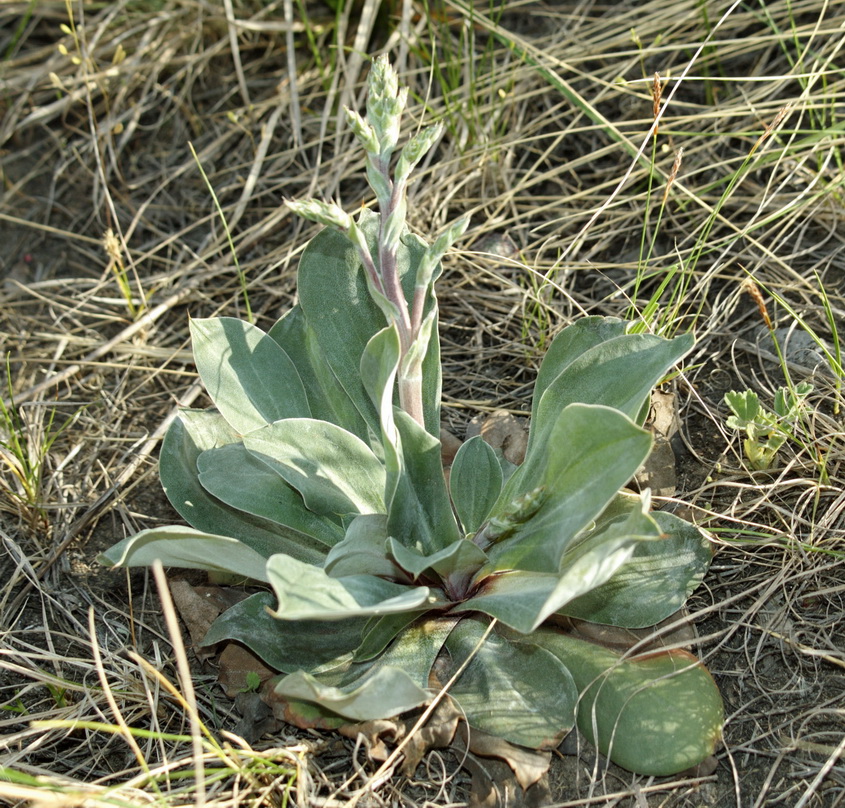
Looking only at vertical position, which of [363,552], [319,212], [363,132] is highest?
[363,132]

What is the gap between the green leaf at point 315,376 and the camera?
256 cm

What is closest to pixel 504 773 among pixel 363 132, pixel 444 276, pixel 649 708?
pixel 649 708

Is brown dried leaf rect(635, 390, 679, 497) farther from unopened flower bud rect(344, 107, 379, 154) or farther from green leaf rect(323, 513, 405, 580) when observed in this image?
unopened flower bud rect(344, 107, 379, 154)

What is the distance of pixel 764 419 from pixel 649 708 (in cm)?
83

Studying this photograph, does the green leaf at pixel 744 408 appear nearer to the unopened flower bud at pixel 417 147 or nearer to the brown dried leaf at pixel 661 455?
the brown dried leaf at pixel 661 455

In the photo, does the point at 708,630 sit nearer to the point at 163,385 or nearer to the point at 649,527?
the point at 649,527

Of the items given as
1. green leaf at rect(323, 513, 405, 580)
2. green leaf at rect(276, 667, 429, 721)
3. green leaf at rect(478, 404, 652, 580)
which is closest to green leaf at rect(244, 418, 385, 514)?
green leaf at rect(323, 513, 405, 580)

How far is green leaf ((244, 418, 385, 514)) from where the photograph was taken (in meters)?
2.17

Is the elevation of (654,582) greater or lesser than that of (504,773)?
greater

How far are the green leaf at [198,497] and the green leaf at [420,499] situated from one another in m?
0.35

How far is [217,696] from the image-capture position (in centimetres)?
240

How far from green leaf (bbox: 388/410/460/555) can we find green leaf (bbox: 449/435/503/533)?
13 centimetres

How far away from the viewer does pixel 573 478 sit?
203 centimetres

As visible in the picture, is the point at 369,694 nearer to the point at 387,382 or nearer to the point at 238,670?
the point at 238,670
